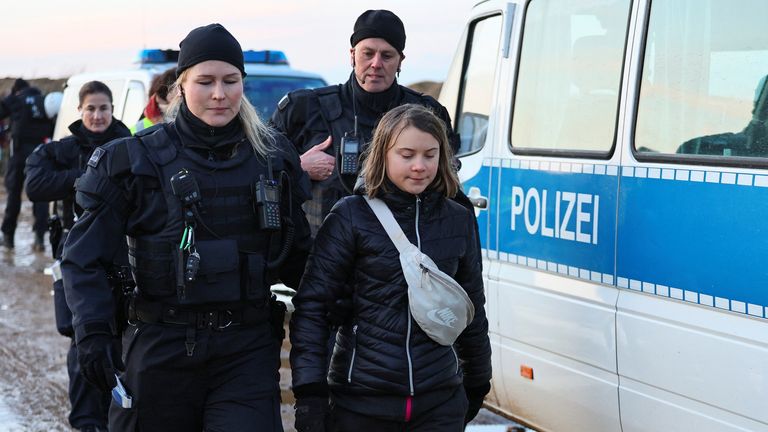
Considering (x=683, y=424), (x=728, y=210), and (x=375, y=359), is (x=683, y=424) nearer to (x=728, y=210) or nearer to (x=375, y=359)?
(x=728, y=210)

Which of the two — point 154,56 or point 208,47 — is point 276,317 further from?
point 154,56

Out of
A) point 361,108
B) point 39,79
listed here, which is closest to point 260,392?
point 361,108

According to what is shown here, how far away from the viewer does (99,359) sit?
3225mm

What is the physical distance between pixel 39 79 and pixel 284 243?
2116cm

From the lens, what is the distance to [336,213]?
11.8 feet

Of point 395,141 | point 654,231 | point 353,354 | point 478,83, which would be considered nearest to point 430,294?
point 353,354

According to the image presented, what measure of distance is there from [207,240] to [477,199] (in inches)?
75.8

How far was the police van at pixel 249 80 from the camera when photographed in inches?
357

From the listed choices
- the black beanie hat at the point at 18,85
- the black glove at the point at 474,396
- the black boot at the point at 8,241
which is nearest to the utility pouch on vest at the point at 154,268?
the black glove at the point at 474,396

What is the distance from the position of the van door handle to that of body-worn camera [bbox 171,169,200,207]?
1.90 m

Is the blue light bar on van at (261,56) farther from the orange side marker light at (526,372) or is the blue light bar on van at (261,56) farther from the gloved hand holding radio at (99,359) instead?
the gloved hand holding radio at (99,359)

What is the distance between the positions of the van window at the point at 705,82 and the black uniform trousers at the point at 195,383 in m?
1.67

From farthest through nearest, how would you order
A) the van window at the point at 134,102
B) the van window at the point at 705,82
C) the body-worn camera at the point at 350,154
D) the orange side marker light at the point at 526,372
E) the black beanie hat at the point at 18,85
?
the black beanie hat at the point at 18,85
the van window at the point at 134,102
the orange side marker light at the point at 526,372
the body-worn camera at the point at 350,154
the van window at the point at 705,82

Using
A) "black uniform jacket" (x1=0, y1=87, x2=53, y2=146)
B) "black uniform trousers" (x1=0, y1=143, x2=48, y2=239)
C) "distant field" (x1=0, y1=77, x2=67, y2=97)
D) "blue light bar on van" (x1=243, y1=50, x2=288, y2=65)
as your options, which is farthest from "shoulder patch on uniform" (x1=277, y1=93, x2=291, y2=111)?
"distant field" (x1=0, y1=77, x2=67, y2=97)
